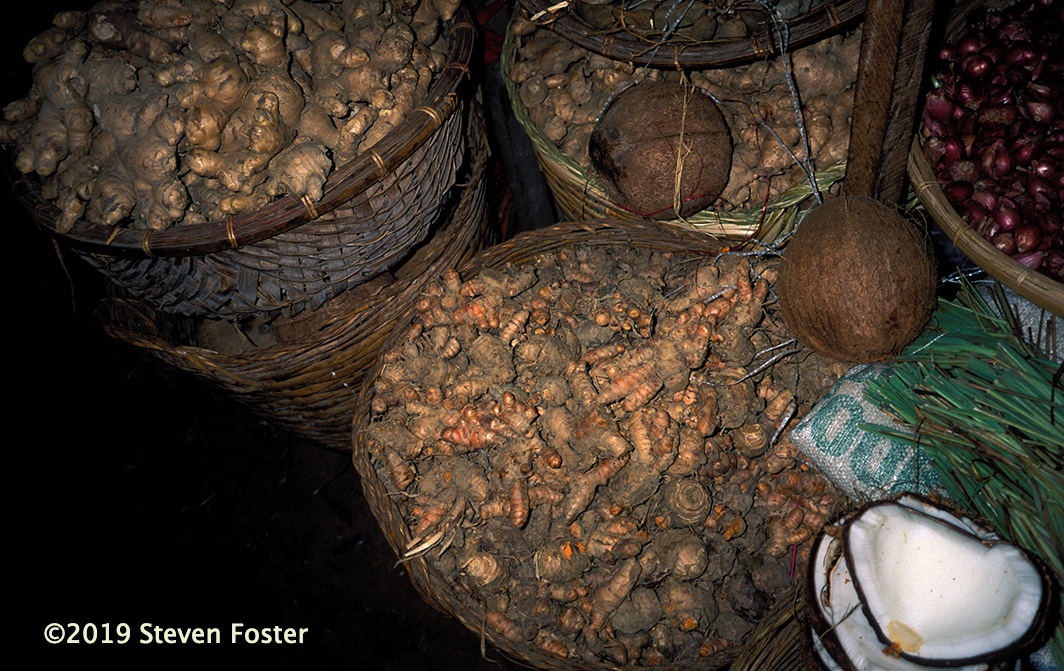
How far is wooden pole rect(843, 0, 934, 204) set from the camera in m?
1.33

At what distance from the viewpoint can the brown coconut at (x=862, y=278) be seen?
4.88ft

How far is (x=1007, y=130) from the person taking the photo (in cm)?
176

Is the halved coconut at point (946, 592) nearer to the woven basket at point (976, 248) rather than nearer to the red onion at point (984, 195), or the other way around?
the woven basket at point (976, 248)

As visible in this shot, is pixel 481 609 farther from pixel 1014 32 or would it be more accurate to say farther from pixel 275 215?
pixel 1014 32

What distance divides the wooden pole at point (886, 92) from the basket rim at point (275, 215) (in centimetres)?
102

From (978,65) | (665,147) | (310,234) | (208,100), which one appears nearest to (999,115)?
(978,65)

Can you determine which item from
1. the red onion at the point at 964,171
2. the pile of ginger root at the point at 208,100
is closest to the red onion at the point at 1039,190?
the red onion at the point at 964,171

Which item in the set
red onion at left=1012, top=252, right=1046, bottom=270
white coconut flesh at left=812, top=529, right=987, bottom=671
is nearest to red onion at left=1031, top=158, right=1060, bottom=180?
red onion at left=1012, top=252, right=1046, bottom=270

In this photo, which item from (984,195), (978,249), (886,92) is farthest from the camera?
(984,195)

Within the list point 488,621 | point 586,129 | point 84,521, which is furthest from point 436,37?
point 84,521

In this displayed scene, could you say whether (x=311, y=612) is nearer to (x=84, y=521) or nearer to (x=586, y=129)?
(x=84, y=521)

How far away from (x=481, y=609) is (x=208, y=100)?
59.3 inches

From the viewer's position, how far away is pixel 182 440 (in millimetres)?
2979

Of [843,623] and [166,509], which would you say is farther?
[166,509]
